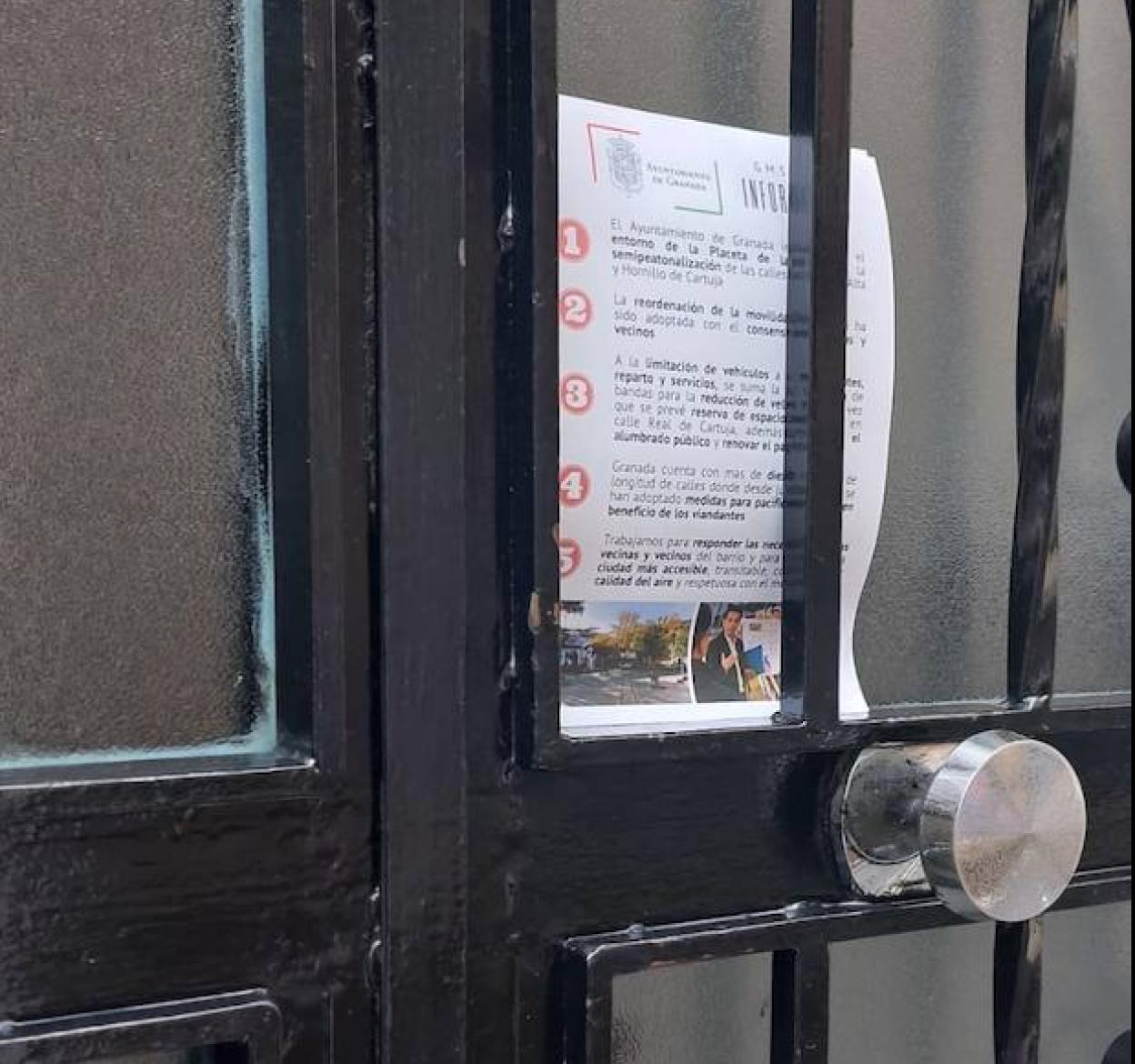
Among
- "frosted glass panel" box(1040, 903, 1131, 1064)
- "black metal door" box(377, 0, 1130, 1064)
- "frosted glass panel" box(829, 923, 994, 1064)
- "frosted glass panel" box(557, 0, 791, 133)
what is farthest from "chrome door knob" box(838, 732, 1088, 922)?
"frosted glass panel" box(557, 0, 791, 133)

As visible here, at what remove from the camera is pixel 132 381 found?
64 centimetres

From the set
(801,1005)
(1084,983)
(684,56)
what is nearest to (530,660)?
(801,1005)

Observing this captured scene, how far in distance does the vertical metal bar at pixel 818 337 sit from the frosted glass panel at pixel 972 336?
10 cm

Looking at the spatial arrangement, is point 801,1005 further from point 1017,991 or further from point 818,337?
point 818,337

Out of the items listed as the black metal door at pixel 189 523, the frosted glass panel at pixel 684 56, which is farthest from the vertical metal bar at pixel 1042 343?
the black metal door at pixel 189 523

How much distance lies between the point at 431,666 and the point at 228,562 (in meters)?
0.11

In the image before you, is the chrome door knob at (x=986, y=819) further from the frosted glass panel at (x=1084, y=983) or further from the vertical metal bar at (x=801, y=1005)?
the frosted glass panel at (x=1084, y=983)

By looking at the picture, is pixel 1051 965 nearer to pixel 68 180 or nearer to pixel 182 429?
pixel 182 429

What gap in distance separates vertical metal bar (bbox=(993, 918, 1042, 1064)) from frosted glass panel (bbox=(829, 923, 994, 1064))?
84 millimetres

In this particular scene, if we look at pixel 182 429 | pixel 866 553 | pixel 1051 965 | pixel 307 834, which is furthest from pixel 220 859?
pixel 1051 965

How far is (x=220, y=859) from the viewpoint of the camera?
2.06 feet

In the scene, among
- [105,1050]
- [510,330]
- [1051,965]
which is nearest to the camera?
[105,1050]

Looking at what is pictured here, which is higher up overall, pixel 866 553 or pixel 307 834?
pixel 866 553

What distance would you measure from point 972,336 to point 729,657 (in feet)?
0.97
